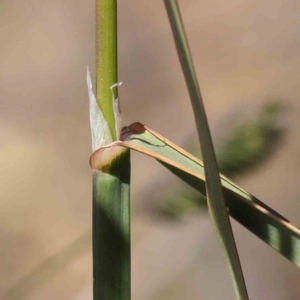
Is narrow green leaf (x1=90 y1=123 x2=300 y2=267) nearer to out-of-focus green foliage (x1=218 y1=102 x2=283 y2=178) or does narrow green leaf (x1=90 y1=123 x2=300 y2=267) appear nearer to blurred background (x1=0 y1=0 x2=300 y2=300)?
out-of-focus green foliage (x1=218 y1=102 x2=283 y2=178)

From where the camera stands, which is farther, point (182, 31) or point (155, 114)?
point (155, 114)

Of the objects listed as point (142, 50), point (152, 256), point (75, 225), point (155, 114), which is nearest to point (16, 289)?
point (75, 225)

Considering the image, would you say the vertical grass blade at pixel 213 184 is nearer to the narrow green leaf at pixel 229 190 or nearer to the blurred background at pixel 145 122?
the narrow green leaf at pixel 229 190

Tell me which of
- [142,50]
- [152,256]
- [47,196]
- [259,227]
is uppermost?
[142,50]

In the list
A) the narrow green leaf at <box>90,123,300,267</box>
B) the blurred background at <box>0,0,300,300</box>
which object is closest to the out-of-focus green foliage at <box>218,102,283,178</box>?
the blurred background at <box>0,0,300,300</box>

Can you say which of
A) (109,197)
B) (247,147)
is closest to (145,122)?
(247,147)

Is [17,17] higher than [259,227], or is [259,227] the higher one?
[17,17]

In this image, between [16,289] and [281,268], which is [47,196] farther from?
[281,268]
